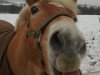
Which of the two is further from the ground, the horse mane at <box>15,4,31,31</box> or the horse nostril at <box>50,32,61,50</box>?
the horse mane at <box>15,4,31,31</box>

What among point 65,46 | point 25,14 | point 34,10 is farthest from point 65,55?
point 25,14

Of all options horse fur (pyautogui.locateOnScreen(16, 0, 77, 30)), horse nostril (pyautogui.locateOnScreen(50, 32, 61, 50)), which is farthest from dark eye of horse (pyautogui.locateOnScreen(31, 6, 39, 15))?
horse nostril (pyautogui.locateOnScreen(50, 32, 61, 50))

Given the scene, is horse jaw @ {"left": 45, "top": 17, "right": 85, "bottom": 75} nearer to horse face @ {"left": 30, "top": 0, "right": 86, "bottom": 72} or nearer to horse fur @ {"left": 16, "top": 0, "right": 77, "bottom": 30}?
horse face @ {"left": 30, "top": 0, "right": 86, "bottom": 72}

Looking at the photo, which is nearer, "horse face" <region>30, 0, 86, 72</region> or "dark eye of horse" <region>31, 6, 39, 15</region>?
"horse face" <region>30, 0, 86, 72</region>

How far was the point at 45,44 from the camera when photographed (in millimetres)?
2191

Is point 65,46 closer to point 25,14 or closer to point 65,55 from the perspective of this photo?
point 65,55

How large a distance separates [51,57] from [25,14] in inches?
34.5

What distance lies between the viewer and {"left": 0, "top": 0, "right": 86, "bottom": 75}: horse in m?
1.90

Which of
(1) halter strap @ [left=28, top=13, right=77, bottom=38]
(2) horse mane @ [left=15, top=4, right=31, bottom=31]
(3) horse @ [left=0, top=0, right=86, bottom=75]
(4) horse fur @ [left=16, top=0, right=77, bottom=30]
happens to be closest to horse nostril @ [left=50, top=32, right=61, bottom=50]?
(3) horse @ [left=0, top=0, right=86, bottom=75]

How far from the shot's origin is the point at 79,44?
74.3 inches

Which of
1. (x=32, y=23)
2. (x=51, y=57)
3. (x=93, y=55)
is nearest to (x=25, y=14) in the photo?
(x=32, y=23)

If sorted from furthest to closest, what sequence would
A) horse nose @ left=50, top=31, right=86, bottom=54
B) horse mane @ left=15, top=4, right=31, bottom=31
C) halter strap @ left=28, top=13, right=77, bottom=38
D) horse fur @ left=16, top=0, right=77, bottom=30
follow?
horse mane @ left=15, top=4, right=31, bottom=31, horse fur @ left=16, top=0, right=77, bottom=30, halter strap @ left=28, top=13, right=77, bottom=38, horse nose @ left=50, top=31, right=86, bottom=54

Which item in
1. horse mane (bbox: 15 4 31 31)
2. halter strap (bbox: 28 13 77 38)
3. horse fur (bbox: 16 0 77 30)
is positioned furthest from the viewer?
horse mane (bbox: 15 4 31 31)

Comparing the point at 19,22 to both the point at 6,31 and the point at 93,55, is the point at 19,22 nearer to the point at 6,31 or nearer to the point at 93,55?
the point at 6,31
